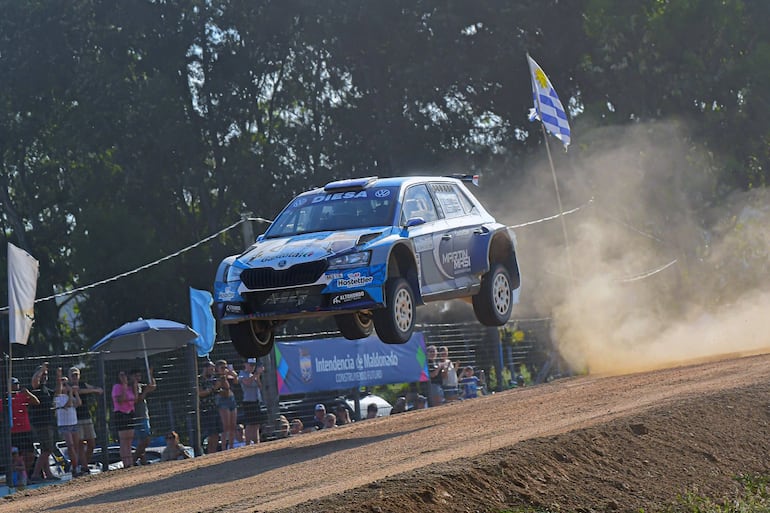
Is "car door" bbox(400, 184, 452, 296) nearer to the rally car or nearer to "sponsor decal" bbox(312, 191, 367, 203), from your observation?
the rally car

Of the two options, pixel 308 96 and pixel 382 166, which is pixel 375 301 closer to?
pixel 382 166

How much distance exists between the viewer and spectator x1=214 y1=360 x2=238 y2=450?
1811 centimetres

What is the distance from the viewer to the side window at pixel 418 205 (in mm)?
13867

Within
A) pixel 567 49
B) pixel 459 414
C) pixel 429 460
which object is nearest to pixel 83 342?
pixel 567 49

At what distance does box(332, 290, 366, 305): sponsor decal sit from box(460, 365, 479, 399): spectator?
1065 centimetres

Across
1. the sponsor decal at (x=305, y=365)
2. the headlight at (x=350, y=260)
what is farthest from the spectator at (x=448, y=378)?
the headlight at (x=350, y=260)

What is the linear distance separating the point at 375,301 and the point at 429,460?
2.25 meters

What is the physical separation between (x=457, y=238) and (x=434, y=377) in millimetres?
8264

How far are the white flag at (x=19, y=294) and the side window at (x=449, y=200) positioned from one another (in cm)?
545

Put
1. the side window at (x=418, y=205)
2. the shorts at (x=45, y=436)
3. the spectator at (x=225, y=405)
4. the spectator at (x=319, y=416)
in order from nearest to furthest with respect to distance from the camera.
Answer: the side window at (x=418, y=205) < the shorts at (x=45, y=436) < the spectator at (x=225, y=405) < the spectator at (x=319, y=416)

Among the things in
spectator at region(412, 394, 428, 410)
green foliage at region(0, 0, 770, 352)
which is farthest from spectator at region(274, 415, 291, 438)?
green foliage at region(0, 0, 770, 352)

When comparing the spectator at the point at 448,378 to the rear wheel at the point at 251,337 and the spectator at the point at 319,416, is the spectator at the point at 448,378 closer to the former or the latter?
the spectator at the point at 319,416

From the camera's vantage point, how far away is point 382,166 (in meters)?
42.5

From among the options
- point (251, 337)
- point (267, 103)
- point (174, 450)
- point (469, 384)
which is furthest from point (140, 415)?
point (267, 103)
